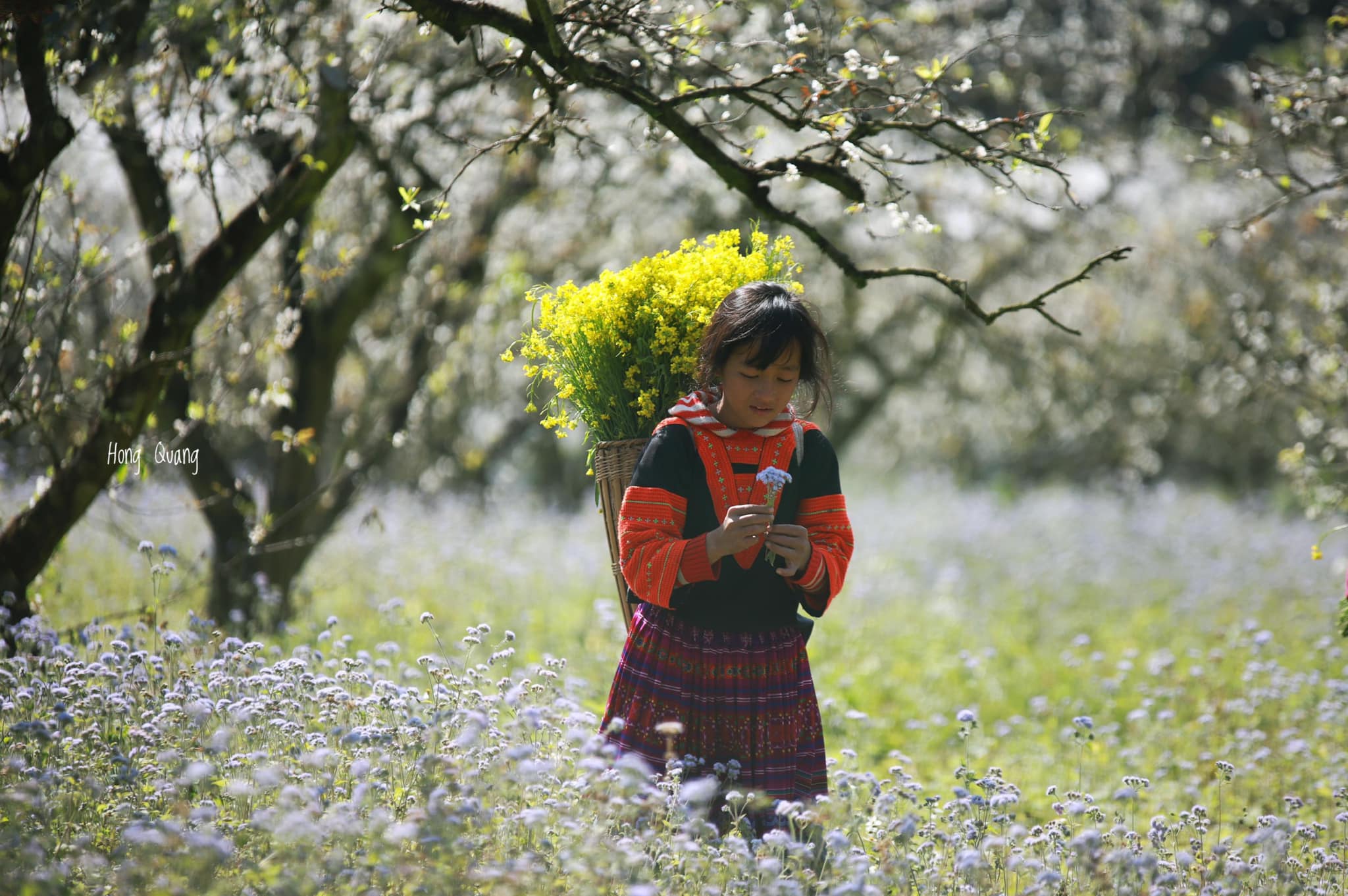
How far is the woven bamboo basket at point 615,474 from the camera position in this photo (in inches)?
140

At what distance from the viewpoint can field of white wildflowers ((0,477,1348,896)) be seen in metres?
2.77

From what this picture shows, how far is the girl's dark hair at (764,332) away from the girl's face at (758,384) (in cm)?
2

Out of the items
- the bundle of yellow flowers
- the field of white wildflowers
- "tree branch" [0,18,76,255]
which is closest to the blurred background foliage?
"tree branch" [0,18,76,255]

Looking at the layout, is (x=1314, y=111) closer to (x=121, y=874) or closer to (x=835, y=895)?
(x=835, y=895)

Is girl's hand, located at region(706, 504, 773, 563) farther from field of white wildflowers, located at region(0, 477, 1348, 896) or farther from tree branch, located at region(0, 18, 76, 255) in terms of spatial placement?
tree branch, located at region(0, 18, 76, 255)

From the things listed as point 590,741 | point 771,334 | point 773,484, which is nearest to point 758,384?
point 771,334

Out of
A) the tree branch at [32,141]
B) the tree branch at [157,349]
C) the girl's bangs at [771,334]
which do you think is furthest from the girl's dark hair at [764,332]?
the tree branch at [32,141]

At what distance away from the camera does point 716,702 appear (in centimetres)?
337

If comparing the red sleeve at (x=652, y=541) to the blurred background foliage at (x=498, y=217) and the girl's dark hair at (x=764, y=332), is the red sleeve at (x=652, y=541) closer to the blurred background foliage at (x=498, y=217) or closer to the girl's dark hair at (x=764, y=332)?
the girl's dark hair at (x=764, y=332)

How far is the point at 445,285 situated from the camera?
24.0 ft

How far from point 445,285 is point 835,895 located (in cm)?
553

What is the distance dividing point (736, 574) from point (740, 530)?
12.1 inches

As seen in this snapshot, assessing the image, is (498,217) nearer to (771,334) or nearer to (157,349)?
(157,349)

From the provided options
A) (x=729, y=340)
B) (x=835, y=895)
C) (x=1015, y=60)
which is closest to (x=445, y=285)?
(x=729, y=340)
